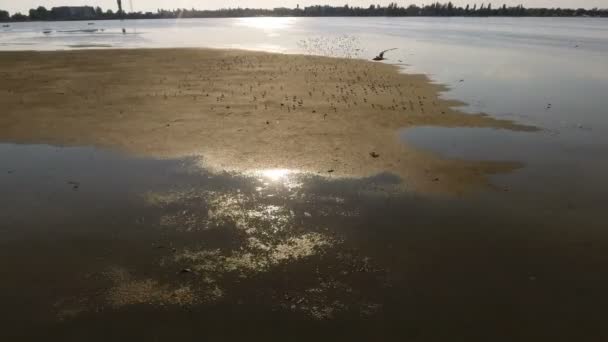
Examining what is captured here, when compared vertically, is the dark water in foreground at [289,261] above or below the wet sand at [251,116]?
below

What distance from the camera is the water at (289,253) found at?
5.66 meters

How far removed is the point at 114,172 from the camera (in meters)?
10.9

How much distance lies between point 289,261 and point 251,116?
1074 centimetres

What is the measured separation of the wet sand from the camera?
11.8 m

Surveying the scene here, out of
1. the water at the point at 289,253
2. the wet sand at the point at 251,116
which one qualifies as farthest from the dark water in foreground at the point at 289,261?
the wet sand at the point at 251,116

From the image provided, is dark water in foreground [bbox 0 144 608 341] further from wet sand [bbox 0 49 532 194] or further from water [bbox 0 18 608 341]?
wet sand [bbox 0 49 532 194]

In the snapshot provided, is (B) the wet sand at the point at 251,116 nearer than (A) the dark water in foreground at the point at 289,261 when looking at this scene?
No

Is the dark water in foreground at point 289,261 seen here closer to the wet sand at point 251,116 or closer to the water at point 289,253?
the water at point 289,253

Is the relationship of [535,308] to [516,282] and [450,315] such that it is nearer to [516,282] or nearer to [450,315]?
[516,282]

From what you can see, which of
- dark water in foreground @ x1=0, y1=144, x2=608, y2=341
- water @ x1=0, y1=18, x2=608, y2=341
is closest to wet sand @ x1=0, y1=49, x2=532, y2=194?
water @ x1=0, y1=18, x2=608, y2=341

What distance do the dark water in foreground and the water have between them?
0.03 meters

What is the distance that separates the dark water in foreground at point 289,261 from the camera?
5.61m

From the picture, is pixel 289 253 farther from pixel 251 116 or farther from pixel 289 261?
pixel 251 116

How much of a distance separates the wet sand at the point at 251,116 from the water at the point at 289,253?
1056 mm
